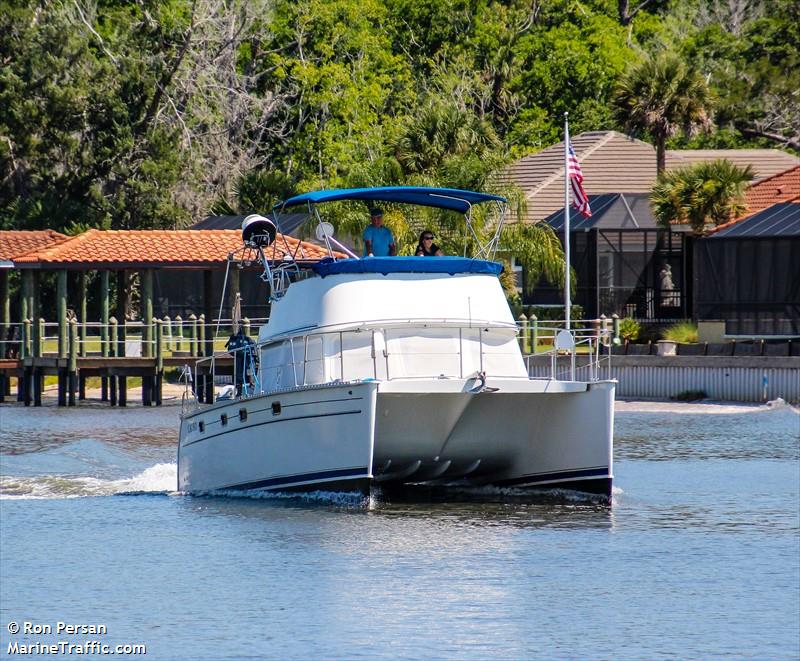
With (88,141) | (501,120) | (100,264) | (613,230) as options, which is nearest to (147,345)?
(100,264)

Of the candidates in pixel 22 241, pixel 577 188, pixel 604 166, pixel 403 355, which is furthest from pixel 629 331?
pixel 403 355

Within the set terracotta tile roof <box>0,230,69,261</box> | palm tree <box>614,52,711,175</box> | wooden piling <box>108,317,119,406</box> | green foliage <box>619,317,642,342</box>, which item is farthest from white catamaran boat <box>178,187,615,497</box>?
palm tree <box>614,52,711,175</box>

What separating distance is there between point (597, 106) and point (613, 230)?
22557 mm

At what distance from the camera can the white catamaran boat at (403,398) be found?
2294cm

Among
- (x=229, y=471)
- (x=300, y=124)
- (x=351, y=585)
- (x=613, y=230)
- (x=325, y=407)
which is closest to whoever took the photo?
(x=351, y=585)

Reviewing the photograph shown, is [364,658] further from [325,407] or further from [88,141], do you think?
[88,141]

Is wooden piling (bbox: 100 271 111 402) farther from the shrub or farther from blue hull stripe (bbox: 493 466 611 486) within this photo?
blue hull stripe (bbox: 493 466 611 486)

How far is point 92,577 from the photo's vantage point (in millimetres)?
19812

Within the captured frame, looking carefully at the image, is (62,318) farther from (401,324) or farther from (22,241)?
(401,324)

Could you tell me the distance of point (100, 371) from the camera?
4778cm

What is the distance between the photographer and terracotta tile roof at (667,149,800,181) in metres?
62.6

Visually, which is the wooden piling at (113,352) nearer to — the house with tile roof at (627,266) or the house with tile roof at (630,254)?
the house with tile roof at (630,254)

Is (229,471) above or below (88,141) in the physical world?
below

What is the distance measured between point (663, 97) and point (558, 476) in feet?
101
